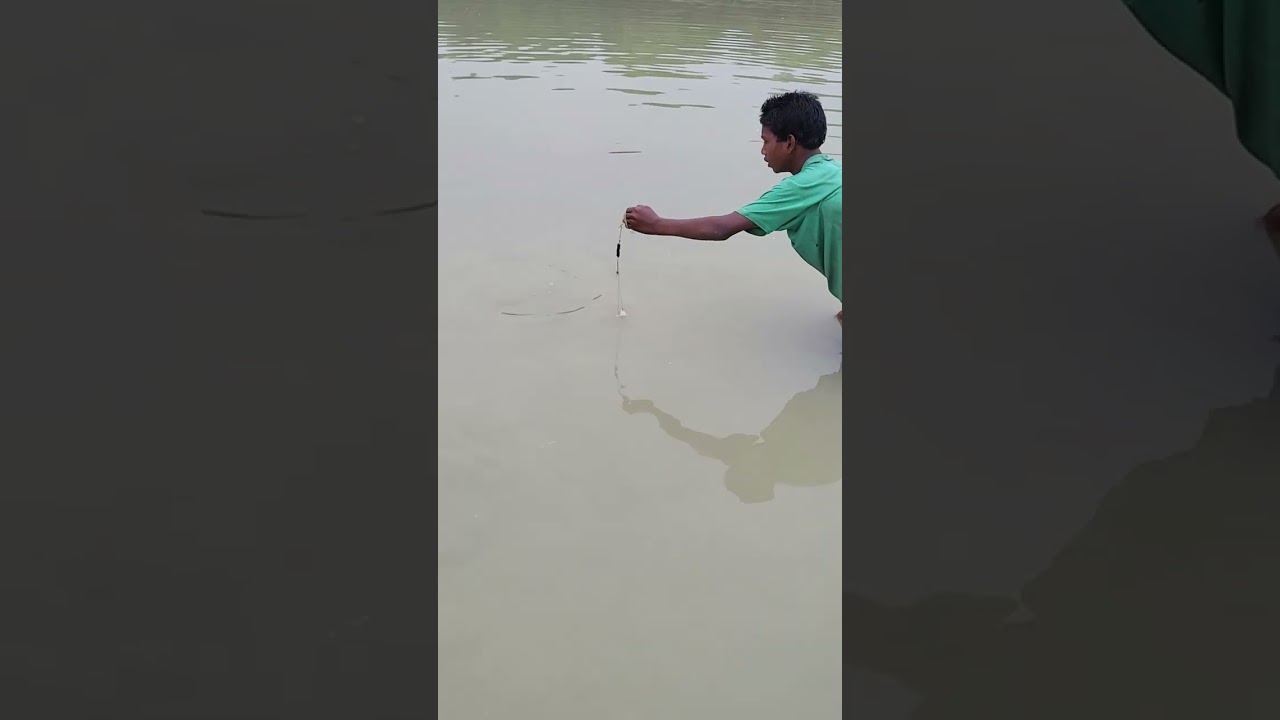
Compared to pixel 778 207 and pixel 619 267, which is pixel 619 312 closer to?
pixel 619 267

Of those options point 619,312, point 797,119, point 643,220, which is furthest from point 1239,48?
point 619,312

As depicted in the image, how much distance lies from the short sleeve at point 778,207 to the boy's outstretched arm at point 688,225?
24mm

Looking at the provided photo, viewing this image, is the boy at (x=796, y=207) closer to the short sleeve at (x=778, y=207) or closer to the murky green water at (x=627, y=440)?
the short sleeve at (x=778, y=207)

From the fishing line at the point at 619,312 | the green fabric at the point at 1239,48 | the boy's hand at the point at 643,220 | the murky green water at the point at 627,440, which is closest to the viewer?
the murky green water at the point at 627,440

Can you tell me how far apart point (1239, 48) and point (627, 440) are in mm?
1317

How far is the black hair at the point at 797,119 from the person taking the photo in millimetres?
2637

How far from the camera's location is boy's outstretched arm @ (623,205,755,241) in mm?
2541

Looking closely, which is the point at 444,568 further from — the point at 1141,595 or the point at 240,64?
the point at 240,64

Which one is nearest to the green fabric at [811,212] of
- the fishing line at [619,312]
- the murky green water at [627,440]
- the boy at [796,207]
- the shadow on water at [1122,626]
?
the boy at [796,207]

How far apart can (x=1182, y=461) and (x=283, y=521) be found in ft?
4.52

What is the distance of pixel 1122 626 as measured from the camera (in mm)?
1442

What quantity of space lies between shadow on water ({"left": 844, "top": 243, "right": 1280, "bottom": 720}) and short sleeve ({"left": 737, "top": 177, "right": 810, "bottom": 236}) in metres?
1.10

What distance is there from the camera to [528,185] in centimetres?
379

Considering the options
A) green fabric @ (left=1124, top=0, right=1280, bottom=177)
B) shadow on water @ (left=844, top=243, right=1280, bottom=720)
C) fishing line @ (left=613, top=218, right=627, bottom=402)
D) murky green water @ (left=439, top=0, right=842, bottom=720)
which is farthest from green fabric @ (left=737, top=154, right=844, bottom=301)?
shadow on water @ (left=844, top=243, right=1280, bottom=720)
